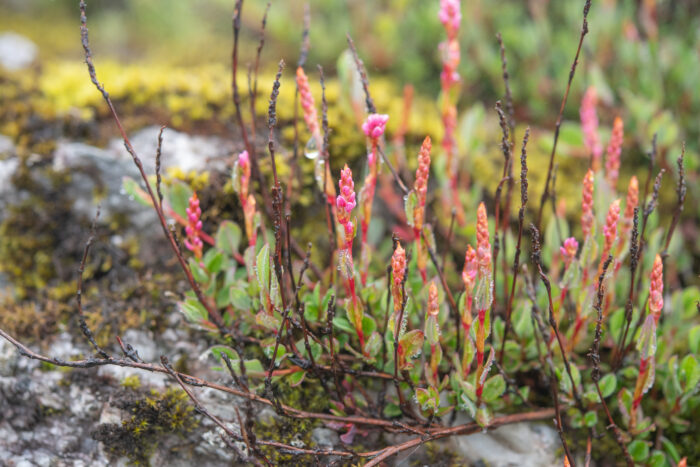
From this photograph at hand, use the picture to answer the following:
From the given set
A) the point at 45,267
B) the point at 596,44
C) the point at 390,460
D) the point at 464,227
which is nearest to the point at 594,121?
the point at 464,227

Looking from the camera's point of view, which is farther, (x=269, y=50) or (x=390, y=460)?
(x=269, y=50)

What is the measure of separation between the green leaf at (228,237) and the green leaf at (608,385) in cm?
141

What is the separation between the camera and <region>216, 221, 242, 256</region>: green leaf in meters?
2.06

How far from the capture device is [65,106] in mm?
2680

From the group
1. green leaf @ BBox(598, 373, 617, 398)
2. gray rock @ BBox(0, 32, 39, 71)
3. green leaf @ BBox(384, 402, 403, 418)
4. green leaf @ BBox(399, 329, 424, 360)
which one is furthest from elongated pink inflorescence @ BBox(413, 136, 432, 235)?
gray rock @ BBox(0, 32, 39, 71)

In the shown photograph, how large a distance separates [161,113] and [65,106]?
0.46 m

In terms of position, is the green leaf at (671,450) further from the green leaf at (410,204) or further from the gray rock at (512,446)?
the green leaf at (410,204)

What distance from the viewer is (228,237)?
2070 mm

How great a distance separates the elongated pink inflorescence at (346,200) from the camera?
4.79 feet

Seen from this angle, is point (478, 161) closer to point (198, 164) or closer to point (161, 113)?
point (198, 164)

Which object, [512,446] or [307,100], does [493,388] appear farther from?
[307,100]

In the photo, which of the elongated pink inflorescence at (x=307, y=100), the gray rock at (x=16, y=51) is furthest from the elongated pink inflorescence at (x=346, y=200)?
the gray rock at (x=16, y=51)

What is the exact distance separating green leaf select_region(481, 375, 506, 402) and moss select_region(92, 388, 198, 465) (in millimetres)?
987

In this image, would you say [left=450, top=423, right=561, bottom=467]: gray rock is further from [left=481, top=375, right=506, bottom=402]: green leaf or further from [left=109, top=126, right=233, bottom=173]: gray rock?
[left=109, top=126, right=233, bottom=173]: gray rock
